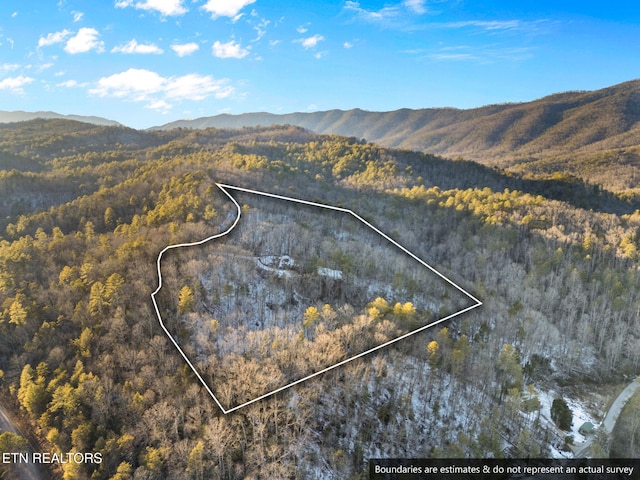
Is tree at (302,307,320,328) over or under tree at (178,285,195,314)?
under

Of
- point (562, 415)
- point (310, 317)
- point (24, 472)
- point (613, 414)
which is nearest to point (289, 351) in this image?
point (310, 317)

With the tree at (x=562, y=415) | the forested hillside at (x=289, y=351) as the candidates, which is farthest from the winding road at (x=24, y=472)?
the tree at (x=562, y=415)

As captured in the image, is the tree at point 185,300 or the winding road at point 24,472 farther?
the winding road at point 24,472

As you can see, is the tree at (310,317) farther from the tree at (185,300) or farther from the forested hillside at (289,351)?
the tree at (185,300)

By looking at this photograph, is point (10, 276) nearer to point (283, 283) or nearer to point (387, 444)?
point (283, 283)

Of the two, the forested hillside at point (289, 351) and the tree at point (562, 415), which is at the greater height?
the forested hillside at point (289, 351)

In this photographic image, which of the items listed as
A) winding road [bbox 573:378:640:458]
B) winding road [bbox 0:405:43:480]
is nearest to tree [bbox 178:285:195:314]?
winding road [bbox 0:405:43:480]

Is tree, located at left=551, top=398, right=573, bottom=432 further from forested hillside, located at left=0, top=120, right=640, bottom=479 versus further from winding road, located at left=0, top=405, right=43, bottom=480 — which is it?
winding road, located at left=0, top=405, right=43, bottom=480
